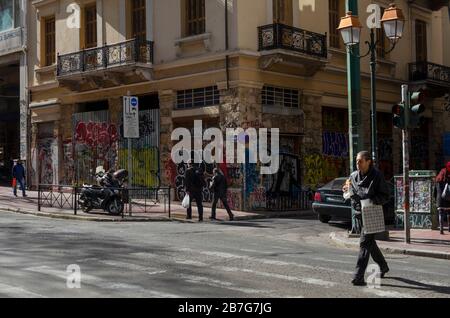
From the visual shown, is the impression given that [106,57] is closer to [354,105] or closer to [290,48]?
[290,48]

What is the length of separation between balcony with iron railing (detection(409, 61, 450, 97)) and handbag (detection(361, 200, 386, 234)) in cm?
2159

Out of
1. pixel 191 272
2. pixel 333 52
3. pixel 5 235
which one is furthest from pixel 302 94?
pixel 191 272

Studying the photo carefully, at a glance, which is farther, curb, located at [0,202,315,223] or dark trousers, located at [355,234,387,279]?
curb, located at [0,202,315,223]

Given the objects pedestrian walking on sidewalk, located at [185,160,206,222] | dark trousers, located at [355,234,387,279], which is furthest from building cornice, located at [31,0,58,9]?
dark trousers, located at [355,234,387,279]

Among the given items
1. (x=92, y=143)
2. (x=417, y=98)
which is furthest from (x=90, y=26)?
(x=417, y=98)

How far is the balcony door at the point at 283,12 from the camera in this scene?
2289 cm

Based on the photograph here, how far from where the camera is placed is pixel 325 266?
970 centimetres

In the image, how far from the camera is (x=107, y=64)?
24281mm

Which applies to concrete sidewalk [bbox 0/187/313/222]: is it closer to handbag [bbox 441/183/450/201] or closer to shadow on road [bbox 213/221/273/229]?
shadow on road [bbox 213/221/273/229]

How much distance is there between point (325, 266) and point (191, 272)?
2281 millimetres

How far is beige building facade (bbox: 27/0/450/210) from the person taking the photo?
21594 mm

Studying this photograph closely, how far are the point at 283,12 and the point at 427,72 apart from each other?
363 inches

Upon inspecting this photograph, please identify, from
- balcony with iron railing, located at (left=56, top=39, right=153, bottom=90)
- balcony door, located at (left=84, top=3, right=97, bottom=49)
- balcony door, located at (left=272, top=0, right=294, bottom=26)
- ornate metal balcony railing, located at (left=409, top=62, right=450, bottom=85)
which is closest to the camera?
balcony door, located at (left=272, top=0, right=294, bottom=26)
